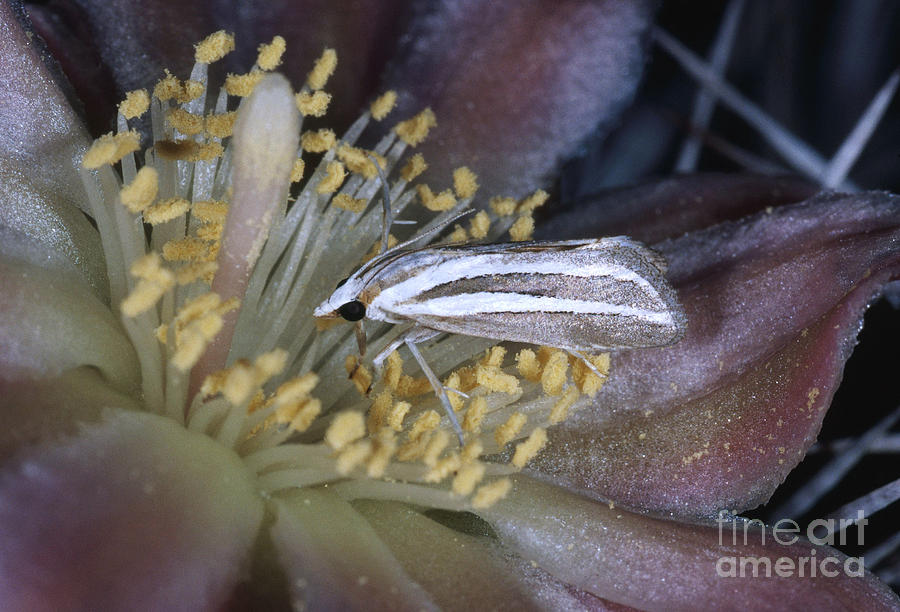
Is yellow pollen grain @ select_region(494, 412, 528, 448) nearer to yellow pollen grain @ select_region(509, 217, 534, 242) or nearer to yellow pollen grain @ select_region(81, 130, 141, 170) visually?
yellow pollen grain @ select_region(509, 217, 534, 242)

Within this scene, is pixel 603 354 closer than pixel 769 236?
Yes

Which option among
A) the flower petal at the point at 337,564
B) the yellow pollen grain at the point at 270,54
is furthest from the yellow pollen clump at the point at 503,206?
the flower petal at the point at 337,564

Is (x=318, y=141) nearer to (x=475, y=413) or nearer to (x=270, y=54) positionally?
(x=270, y=54)

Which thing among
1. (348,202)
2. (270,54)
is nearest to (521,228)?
(348,202)

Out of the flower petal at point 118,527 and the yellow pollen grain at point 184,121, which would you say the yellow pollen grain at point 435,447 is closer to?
the flower petal at point 118,527

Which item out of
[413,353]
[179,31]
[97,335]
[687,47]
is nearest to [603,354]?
[413,353]

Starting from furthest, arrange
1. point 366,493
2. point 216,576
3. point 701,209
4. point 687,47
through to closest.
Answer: point 687,47
point 701,209
point 366,493
point 216,576

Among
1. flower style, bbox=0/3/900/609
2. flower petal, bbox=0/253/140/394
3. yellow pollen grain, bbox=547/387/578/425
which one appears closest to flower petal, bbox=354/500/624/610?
flower style, bbox=0/3/900/609

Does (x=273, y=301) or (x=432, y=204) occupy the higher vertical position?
(x=432, y=204)

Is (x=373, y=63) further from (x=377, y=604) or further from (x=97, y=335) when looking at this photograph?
(x=377, y=604)
